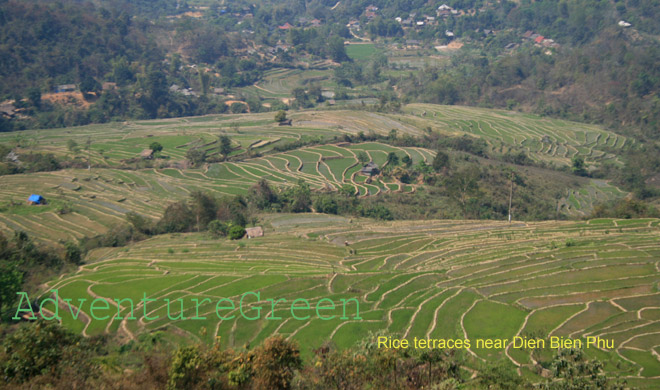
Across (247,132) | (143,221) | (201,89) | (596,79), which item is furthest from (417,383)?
(201,89)

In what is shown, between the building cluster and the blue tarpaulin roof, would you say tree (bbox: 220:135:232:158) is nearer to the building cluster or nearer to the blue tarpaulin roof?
the blue tarpaulin roof

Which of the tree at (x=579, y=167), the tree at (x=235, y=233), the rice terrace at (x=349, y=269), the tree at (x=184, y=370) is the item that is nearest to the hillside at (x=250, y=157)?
the rice terrace at (x=349, y=269)

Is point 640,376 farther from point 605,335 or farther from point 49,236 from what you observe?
point 49,236

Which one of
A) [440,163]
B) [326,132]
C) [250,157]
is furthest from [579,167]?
[250,157]

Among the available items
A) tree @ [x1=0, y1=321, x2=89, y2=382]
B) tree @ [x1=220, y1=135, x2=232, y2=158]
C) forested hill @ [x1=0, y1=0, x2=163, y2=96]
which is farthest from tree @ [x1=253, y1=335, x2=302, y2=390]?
forested hill @ [x1=0, y1=0, x2=163, y2=96]

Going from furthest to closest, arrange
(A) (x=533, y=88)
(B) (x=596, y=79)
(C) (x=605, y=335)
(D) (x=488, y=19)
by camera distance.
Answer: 1. (D) (x=488, y=19)
2. (A) (x=533, y=88)
3. (B) (x=596, y=79)
4. (C) (x=605, y=335)

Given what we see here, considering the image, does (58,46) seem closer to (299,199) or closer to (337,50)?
(337,50)
